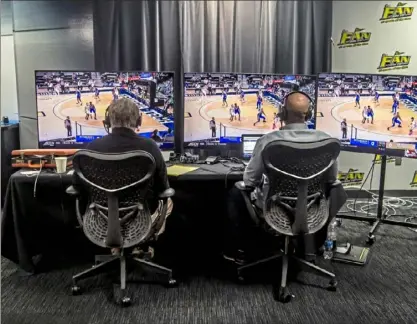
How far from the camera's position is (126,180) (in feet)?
7.33

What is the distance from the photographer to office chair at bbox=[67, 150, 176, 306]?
219 centimetres

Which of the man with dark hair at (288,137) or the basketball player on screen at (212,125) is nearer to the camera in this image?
the man with dark hair at (288,137)

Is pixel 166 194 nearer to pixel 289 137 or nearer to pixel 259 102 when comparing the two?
pixel 289 137

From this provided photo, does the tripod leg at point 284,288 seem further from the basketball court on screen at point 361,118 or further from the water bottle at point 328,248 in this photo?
the basketball court on screen at point 361,118

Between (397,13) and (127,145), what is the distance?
322cm

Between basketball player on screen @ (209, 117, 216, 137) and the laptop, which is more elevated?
basketball player on screen @ (209, 117, 216, 137)

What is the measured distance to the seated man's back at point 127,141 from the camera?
2.29 m

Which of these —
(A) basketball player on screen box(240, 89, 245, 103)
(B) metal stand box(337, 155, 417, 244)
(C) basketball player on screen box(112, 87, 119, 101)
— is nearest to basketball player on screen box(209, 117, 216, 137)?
(A) basketball player on screen box(240, 89, 245, 103)

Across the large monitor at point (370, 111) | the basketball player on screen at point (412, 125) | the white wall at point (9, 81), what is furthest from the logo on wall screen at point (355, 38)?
the white wall at point (9, 81)

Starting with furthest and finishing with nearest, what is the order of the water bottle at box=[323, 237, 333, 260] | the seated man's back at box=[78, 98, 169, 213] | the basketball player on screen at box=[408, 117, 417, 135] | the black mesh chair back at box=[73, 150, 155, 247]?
the basketball player on screen at box=[408, 117, 417, 135]
the water bottle at box=[323, 237, 333, 260]
the seated man's back at box=[78, 98, 169, 213]
the black mesh chair back at box=[73, 150, 155, 247]

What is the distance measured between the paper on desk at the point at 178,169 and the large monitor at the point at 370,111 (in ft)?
3.77

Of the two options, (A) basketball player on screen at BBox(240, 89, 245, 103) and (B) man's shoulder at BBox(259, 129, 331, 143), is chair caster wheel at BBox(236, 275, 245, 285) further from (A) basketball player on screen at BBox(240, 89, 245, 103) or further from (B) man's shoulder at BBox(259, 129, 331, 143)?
(A) basketball player on screen at BBox(240, 89, 245, 103)

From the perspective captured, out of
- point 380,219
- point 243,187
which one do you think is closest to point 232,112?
point 243,187

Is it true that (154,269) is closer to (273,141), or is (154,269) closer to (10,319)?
(10,319)
